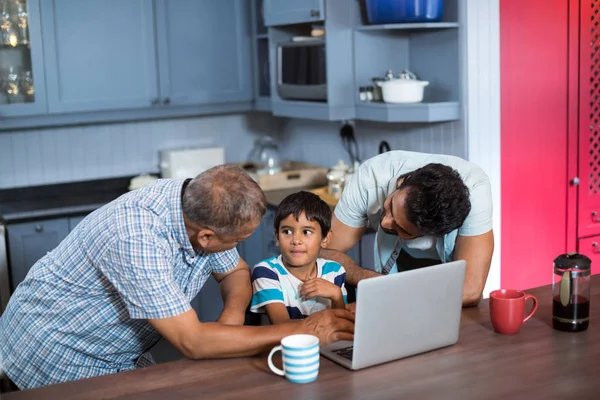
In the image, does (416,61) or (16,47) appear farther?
(16,47)

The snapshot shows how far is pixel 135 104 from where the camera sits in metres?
4.52

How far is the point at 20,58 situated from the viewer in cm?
423

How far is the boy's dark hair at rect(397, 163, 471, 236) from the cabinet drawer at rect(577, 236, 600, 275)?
202cm

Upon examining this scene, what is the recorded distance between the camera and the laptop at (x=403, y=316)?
1.82 meters

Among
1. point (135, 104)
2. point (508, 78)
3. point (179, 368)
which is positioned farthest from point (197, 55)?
point (179, 368)

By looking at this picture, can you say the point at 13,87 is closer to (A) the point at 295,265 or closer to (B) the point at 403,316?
(A) the point at 295,265

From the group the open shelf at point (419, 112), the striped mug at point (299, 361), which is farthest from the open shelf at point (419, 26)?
the striped mug at point (299, 361)

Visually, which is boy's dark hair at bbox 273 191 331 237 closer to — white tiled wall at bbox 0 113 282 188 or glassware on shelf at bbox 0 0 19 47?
glassware on shelf at bbox 0 0 19 47

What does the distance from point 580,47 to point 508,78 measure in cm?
46

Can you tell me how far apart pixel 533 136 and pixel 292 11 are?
1361 mm

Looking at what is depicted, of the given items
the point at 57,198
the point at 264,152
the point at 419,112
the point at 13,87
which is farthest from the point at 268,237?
the point at 13,87

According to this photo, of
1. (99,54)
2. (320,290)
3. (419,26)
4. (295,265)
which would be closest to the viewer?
(320,290)

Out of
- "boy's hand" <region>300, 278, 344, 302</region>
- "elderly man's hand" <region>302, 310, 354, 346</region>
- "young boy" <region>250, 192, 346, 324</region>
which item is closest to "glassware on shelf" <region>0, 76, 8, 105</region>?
"young boy" <region>250, 192, 346, 324</region>

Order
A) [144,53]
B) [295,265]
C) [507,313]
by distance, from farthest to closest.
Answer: [144,53] → [295,265] → [507,313]
